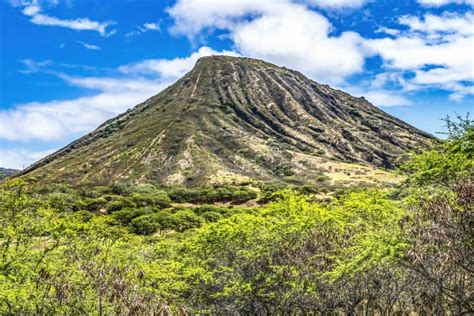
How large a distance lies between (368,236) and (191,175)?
97956mm

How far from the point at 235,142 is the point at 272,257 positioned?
118100 millimetres

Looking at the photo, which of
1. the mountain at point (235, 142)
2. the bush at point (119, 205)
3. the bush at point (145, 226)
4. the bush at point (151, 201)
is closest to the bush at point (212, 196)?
the bush at point (151, 201)

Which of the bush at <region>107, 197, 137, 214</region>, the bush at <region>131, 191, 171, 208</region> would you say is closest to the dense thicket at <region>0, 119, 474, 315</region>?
the bush at <region>107, 197, 137, 214</region>

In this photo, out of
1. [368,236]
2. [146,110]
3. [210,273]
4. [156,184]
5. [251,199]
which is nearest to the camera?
[368,236]

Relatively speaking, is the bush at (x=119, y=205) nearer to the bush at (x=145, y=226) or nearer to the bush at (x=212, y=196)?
the bush at (x=212, y=196)

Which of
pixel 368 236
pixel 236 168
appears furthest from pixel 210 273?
pixel 236 168

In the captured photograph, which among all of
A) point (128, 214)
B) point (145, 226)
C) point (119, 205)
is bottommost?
point (145, 226)

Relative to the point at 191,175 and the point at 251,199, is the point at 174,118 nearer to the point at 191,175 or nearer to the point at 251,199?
the point at 191,175

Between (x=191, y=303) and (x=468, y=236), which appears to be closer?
(x=468, y=236)

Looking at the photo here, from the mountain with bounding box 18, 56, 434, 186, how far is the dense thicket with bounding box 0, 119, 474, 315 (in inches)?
3279

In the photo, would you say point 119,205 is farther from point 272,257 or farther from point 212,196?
point 272,257

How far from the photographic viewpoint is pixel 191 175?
385 ft

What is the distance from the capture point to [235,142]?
469ft

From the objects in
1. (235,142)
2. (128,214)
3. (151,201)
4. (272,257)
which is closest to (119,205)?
(151,201)
